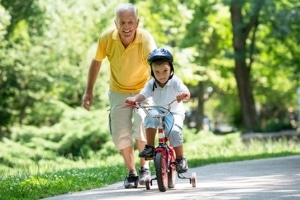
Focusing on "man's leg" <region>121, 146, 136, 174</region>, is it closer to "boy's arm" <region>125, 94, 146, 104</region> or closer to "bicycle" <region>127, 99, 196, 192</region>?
"bicycle" <region>127, 99, 196, 192</region>

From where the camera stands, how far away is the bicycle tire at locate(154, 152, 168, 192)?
7.78m

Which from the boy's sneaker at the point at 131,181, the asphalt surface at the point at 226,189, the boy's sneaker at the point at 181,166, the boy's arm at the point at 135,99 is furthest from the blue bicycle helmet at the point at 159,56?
the boy's sneaker at the point at 131,181

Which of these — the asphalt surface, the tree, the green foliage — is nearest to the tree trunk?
the tree

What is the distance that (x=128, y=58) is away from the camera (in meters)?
8.88

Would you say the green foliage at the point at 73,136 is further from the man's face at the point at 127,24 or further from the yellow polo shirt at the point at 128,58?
the man's face at the point at 127,24

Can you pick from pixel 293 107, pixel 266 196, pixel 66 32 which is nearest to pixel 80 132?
pixel 66 32

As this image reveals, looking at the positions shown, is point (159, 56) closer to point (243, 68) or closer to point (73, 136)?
point (73, 136)

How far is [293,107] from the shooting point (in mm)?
62125

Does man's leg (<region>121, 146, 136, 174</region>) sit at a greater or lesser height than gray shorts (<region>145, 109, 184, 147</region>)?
lesser

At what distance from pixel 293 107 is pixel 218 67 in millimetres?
19632

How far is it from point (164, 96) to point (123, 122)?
39.5 inches

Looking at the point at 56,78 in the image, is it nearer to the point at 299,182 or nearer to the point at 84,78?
the point at 84,78

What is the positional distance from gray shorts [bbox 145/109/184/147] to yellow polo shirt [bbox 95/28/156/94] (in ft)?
2.81

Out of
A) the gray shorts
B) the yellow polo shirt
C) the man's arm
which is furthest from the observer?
the man's arm
